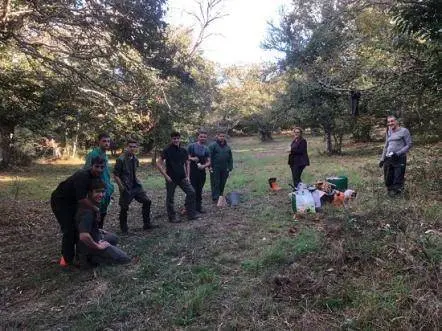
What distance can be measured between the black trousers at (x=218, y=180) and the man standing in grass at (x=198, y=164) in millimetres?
612

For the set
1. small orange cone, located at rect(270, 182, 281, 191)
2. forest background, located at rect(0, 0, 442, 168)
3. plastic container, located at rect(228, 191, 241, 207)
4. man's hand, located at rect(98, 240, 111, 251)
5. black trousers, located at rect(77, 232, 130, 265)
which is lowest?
black trousers, located at rect(77, 232, 130, 265)

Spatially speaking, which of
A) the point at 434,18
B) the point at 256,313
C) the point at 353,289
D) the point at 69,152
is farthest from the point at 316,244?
the point at 69,152

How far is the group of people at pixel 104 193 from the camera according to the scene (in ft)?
18.1

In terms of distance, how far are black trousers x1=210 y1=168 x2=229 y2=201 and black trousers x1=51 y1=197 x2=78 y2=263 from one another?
4.34 metres

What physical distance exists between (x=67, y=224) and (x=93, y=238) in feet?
1.38

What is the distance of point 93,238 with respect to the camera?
5.61 meters

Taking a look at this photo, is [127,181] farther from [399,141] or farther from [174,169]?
[399,141]

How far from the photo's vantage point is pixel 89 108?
33.9ft

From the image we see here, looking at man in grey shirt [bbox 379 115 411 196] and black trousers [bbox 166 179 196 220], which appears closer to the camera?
black trousers [bbox 166 179 196 220]

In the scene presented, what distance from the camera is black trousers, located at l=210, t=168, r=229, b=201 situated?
9719 millimetres

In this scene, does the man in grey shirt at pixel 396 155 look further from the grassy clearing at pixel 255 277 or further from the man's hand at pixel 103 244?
the man's hand at pixel 103 244

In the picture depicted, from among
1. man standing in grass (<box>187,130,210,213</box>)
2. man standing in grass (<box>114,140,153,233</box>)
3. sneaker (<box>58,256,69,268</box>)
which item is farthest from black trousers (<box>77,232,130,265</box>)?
man standing in grass (<box>187,130,210,213</box>)

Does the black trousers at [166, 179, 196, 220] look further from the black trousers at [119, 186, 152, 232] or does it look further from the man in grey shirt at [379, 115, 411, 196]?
the man in grey shirt at [379, 115, 411, 196]

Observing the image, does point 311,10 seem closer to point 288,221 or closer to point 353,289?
point 288,221
